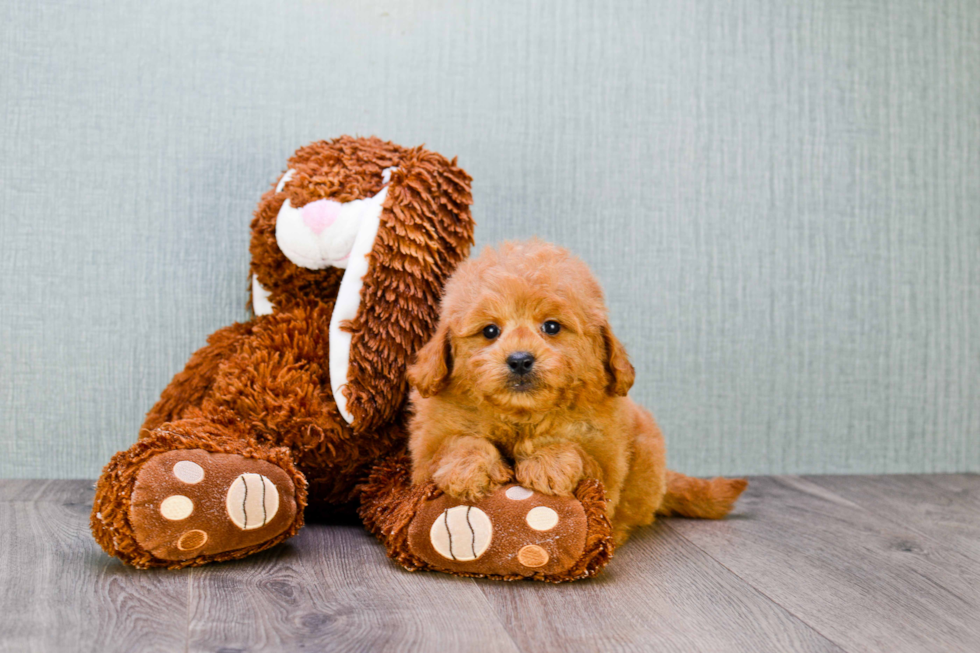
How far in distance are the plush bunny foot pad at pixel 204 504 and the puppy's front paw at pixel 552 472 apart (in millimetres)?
359

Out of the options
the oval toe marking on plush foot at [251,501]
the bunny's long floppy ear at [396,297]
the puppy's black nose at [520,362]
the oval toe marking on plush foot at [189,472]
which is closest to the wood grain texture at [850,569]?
the puppy's black nose at [520,362]

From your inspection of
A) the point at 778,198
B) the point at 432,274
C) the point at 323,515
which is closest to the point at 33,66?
the point at 432,274

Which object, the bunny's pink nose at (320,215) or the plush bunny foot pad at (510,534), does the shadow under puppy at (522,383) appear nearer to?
the plush bunny foot pad at (510,534)

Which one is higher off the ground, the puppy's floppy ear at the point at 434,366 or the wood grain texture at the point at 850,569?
the puppy's floppy ear at the point at 434,366

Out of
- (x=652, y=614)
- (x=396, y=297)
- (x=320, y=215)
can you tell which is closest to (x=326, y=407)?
(x=396, y=297)

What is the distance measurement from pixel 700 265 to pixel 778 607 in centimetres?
94

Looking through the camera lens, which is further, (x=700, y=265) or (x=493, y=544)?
(x=700, y=265)

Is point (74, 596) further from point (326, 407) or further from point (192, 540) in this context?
point (326, 407)

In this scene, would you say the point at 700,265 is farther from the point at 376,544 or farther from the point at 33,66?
the point at 33,66

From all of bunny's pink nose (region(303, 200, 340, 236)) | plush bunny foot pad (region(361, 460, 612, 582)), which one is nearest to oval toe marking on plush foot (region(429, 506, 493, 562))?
plush bunny foot pad (region(361, 460, 612, 582))

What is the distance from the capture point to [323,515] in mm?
1482

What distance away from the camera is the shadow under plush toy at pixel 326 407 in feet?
3.67

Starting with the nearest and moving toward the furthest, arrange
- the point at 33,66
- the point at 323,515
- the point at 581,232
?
the point at 323,515
the point at 33,66
the point at 581,232

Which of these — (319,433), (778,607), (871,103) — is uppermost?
(871,103)
